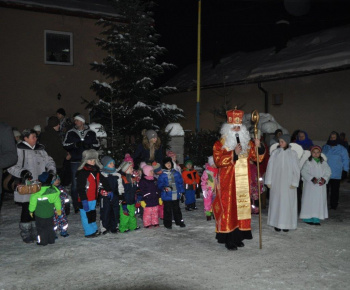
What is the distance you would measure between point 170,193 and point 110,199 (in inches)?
49.7

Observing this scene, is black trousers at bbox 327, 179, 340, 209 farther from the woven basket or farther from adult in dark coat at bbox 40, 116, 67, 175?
the woven basket

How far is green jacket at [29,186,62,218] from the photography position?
259 inches

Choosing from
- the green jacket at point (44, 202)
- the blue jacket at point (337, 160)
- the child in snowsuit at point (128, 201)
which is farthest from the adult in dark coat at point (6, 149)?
the blue jacket at point (337, 160)

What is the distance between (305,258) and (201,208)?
14.0 feet

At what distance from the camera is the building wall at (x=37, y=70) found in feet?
52.4

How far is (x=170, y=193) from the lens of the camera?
25.8 ft

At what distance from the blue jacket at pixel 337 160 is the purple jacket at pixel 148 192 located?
4.94 m

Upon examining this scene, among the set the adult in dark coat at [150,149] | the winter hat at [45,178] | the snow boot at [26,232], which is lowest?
the snow boot at [26,232]

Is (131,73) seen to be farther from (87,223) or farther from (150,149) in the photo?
(87,223)

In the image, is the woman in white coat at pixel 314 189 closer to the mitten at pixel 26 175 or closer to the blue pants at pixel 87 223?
the blue pants at pixel 87 223

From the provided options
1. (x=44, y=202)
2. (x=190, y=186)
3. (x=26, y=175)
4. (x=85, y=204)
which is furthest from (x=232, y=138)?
(x=26, y=175)

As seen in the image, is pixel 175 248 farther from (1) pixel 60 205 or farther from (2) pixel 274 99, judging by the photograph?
(2) pixel 274 99

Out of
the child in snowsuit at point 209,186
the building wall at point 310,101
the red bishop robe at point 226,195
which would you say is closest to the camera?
the red bishop robe at point 226,195

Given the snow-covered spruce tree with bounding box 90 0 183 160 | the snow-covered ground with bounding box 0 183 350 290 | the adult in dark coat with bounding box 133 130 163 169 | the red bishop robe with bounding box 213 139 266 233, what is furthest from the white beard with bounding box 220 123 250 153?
the snow-covered spruce tree with bounding box 90 0 183 160
